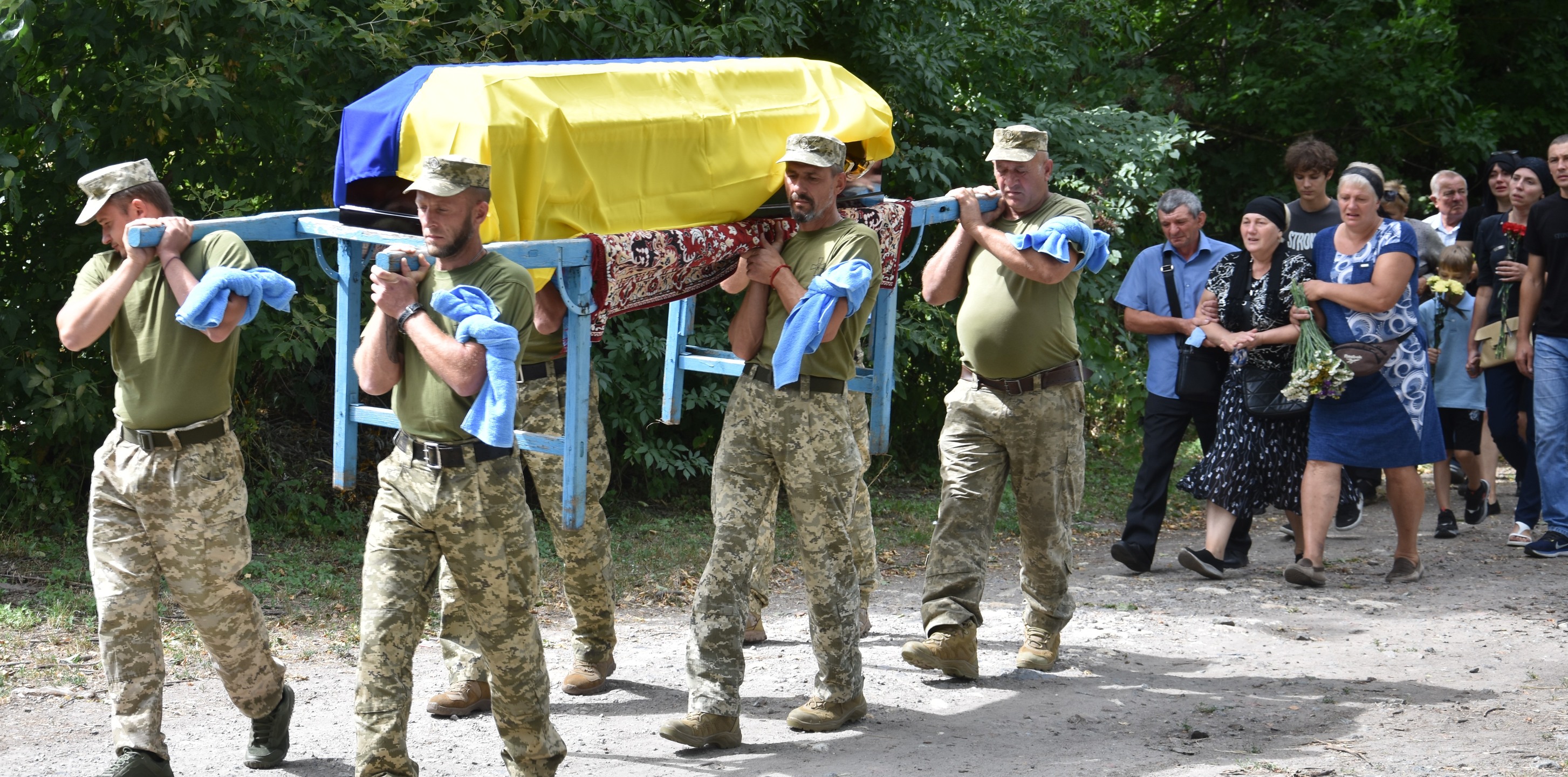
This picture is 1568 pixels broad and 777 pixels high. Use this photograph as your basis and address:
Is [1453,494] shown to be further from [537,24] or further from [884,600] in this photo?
[537,24]

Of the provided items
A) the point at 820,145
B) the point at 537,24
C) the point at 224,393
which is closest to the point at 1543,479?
the point at 820,145

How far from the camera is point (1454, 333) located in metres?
9.19

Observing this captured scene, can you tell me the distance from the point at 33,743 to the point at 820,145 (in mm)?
3472

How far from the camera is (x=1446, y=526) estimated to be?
8.69 meters

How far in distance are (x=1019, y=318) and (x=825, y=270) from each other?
1.07 meters

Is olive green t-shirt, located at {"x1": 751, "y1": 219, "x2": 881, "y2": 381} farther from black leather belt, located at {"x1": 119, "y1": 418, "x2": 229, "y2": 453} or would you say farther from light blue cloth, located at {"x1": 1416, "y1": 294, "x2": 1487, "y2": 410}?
light blue cloth, located at {"x1": 1416, "y1": 294, "x2": 1487, "y2": 410}

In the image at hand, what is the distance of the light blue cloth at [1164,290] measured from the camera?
769 cm

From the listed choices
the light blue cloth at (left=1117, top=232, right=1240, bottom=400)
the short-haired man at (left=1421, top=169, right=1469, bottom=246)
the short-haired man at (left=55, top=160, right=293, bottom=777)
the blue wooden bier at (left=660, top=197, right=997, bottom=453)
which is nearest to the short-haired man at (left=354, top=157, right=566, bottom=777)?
the short-haired man at (left=55, top=160, right=293, bottom=777)

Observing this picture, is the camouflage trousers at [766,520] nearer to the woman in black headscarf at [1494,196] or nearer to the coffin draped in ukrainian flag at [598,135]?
the coffin draped in ukrainian flag at [598,135]

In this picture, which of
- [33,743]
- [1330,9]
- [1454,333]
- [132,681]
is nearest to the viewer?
[132,681]

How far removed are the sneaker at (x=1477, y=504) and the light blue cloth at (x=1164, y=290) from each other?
2.66 metres

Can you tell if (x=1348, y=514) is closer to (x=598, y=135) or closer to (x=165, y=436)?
(x=598, y=135)

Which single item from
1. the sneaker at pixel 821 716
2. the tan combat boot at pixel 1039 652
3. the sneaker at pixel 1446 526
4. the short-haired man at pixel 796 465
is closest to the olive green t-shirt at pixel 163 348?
the short-haired man at pixel 796 465

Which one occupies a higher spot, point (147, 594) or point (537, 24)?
point (537, 24)
